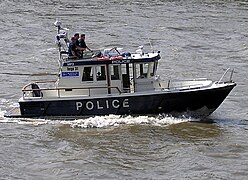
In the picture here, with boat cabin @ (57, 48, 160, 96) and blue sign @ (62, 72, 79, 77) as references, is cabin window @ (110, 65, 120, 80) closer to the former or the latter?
boat cabin @ (57, 48, 160, 96)

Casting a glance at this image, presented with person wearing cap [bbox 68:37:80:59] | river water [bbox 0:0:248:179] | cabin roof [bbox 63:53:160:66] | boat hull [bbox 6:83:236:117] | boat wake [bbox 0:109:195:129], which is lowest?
river water [bbox 0:0:248:179]

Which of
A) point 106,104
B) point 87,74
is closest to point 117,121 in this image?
point 106,104

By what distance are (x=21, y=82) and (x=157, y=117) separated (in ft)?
29.0

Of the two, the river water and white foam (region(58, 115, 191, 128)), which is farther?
white foam (region(58, 115, 191, 128))

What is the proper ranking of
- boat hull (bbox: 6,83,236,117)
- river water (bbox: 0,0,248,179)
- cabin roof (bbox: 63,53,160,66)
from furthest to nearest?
1. boat hull (bbox: 6,83,236,117)
2. cabin roof (bbox: 63,53,160,66)
3. river water (bbox: 0,0,248,179)

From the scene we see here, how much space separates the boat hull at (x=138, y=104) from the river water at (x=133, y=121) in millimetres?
319

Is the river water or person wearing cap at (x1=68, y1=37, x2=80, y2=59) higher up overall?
person wearing cap at (x1=68, y1=37, x2=80, y2=59)

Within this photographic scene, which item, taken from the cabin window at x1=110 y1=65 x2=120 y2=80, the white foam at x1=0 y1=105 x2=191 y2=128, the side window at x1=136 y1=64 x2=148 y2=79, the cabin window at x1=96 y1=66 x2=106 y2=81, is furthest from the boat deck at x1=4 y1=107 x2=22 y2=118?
the side window at x1=136 y1=64 x2=148 y2=79

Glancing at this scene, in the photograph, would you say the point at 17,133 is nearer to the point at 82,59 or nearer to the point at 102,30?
the point at 82,59

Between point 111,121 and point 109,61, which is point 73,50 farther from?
point 111,121

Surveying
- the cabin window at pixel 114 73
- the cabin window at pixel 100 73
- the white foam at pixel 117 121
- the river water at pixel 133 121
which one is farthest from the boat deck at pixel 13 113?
the cabin window at pixel 114 73

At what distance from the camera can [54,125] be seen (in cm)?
2272

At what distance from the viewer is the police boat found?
73.7 ft

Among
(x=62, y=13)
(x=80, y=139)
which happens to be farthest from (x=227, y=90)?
(x=62, y=13)
